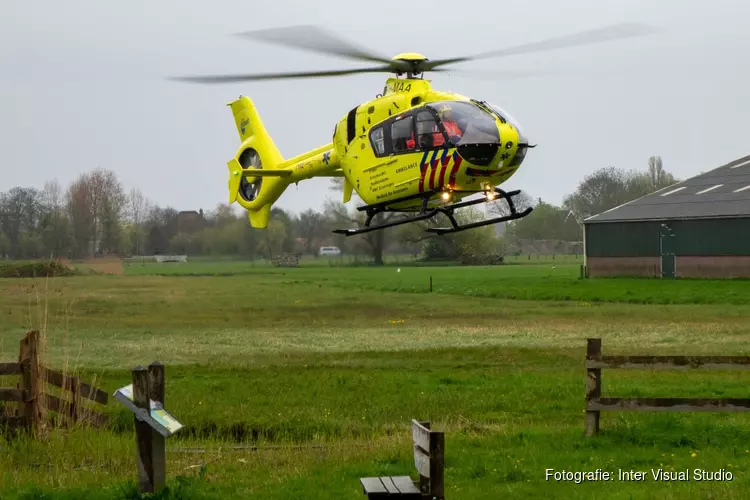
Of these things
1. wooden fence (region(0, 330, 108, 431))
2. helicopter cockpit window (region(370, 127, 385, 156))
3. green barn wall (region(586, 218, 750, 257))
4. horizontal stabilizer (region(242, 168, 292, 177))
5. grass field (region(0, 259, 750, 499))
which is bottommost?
grass field (region(0, 259, 750, 499))

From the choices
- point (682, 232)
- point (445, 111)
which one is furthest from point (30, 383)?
point (682, 232)

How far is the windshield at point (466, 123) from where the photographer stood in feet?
67.3

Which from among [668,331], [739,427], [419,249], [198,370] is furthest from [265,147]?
[419,249]

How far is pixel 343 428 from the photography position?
17.2 metres

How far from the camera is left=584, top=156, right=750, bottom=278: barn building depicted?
59688 millimetres

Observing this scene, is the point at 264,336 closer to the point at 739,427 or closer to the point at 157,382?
the point at 739,427

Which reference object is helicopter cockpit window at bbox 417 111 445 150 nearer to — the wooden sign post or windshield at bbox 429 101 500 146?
windshield at bbox 429 101 500 146

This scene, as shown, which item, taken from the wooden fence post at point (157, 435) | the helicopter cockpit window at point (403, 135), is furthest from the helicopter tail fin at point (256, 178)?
the wooden fence post at point (157, 435)

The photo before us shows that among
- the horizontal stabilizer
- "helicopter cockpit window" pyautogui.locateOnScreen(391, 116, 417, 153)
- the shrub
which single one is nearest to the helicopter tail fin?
the horizontal stabilizer

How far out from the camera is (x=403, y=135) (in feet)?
70.5

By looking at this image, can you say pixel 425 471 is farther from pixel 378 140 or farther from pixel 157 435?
pixel 378 140

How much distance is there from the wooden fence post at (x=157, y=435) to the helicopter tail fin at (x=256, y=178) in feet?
59.1

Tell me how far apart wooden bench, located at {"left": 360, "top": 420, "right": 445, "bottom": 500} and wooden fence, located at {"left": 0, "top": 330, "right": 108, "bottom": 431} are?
30.2 feet

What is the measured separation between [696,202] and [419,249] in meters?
55.4
